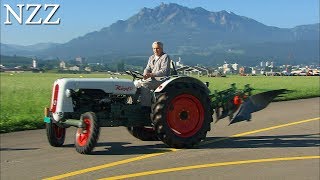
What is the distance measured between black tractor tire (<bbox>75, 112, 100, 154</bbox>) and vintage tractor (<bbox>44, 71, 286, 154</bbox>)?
25 mm

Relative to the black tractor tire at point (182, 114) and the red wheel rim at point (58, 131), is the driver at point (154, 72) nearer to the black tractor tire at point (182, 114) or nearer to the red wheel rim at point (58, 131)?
the black tractor tire at point (182, 114)

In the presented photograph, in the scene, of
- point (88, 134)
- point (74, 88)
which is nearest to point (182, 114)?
point (88, 134)

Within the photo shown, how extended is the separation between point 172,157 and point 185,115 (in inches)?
53.3

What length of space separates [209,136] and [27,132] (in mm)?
3959

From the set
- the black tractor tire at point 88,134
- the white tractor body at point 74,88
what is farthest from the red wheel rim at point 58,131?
the black tractor tire at point 88,134

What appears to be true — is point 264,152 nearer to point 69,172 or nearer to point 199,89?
point 199,89

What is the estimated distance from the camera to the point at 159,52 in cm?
950

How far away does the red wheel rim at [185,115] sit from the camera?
9.09 meters

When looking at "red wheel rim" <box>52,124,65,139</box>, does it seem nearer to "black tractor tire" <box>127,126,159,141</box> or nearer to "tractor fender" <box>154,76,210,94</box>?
"black tractor tire" <box>127,126,159,141</box>

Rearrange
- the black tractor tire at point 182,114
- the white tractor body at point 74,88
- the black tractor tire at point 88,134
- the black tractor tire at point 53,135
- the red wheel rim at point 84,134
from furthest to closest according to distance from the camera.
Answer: the black tractor tire at point 53,135
the black tractor tire at point 182,114
the white tractor body at point 74,88
the red wheel rim at point 84,134
the black tractor tire at point 88,134

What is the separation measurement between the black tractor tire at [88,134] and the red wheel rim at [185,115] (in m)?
1.43

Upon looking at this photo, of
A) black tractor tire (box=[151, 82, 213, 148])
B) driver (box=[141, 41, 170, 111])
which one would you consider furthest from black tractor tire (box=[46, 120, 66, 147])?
black tractor tire (box=[151, 82, 213, 148])

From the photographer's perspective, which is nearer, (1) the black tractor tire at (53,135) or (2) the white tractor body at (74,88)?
(2) the white tractor body at (74,88)

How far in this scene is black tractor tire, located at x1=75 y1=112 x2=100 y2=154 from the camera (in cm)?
812
